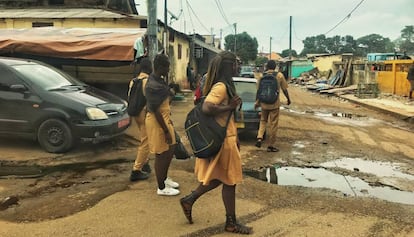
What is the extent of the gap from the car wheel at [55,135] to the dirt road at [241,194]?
6.8 inches

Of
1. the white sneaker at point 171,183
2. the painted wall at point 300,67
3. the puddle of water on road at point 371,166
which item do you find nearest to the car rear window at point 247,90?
the puddle of water on road at point 371,166

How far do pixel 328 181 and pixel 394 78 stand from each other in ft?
56.4

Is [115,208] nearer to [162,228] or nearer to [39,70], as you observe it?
[162,228]

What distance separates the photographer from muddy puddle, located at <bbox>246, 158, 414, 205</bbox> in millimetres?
5621

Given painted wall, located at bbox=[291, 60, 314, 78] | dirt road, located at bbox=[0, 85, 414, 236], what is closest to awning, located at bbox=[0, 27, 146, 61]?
dirt road, located at bbox=[0, 85, 414, 236]

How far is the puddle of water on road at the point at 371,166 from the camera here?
21.9 feet

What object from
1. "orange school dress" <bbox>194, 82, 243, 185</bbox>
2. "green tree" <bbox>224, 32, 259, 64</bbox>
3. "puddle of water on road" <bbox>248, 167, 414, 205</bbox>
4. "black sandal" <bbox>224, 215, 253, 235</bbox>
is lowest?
"puddle of water on road" <bbox>248, 167, 414, 205</bbox>

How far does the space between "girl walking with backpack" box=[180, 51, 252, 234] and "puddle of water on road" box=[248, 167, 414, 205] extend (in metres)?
2.21

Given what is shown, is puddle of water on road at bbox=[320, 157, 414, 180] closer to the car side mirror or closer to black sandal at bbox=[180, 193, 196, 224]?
black sandal at bbox=[180, 193, 196, 224]

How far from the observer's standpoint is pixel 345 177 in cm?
645

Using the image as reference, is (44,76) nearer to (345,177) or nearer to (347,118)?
(345,177)

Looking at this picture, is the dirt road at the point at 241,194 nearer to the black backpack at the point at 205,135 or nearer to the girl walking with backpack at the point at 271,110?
the girl walking with backpack at the point at 271,110

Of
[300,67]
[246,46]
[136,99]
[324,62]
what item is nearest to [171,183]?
[136,99]

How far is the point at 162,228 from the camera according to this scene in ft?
13.6
